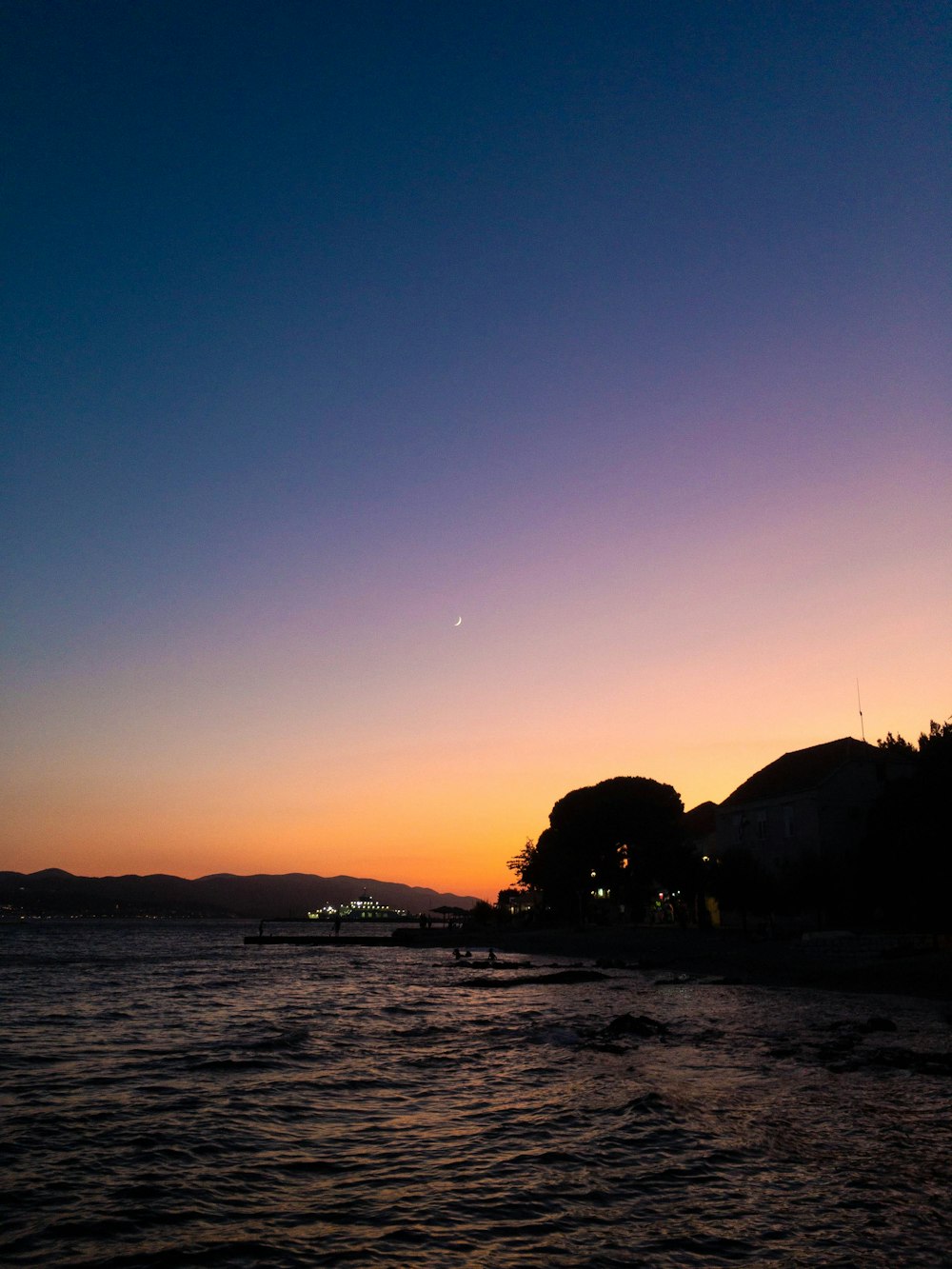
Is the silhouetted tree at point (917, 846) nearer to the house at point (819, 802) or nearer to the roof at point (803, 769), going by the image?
the house at point (819, 802)

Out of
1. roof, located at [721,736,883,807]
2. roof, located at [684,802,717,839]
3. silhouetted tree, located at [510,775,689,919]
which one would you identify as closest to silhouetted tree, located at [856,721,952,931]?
roof, located at [721,736,883,807]

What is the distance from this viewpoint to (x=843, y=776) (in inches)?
2473

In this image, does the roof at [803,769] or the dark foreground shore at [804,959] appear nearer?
the dark foreground shore at [804,959]

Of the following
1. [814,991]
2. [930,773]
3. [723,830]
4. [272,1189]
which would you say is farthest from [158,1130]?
[723,830]

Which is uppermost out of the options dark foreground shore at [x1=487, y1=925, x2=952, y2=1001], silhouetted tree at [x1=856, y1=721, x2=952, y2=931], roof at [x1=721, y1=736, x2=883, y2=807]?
roof at [x1=721, y1=736, x2=883, y2=807]

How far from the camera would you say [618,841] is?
85562mm

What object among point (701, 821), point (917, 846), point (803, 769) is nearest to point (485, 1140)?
point (917, 846)

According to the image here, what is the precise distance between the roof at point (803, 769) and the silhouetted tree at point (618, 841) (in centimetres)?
1034

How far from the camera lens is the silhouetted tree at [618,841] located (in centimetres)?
8400

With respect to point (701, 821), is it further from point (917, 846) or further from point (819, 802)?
point (917, 846)

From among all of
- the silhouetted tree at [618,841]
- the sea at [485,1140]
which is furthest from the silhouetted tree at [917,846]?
the silhouetted tree at [618,841]

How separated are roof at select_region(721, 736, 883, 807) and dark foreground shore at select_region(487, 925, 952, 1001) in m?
11.6

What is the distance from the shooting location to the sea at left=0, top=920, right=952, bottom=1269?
29.0 feet

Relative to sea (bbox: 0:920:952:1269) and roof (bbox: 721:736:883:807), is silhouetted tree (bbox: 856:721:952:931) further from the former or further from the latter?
sea (bbox: 0:920:952:1269)
